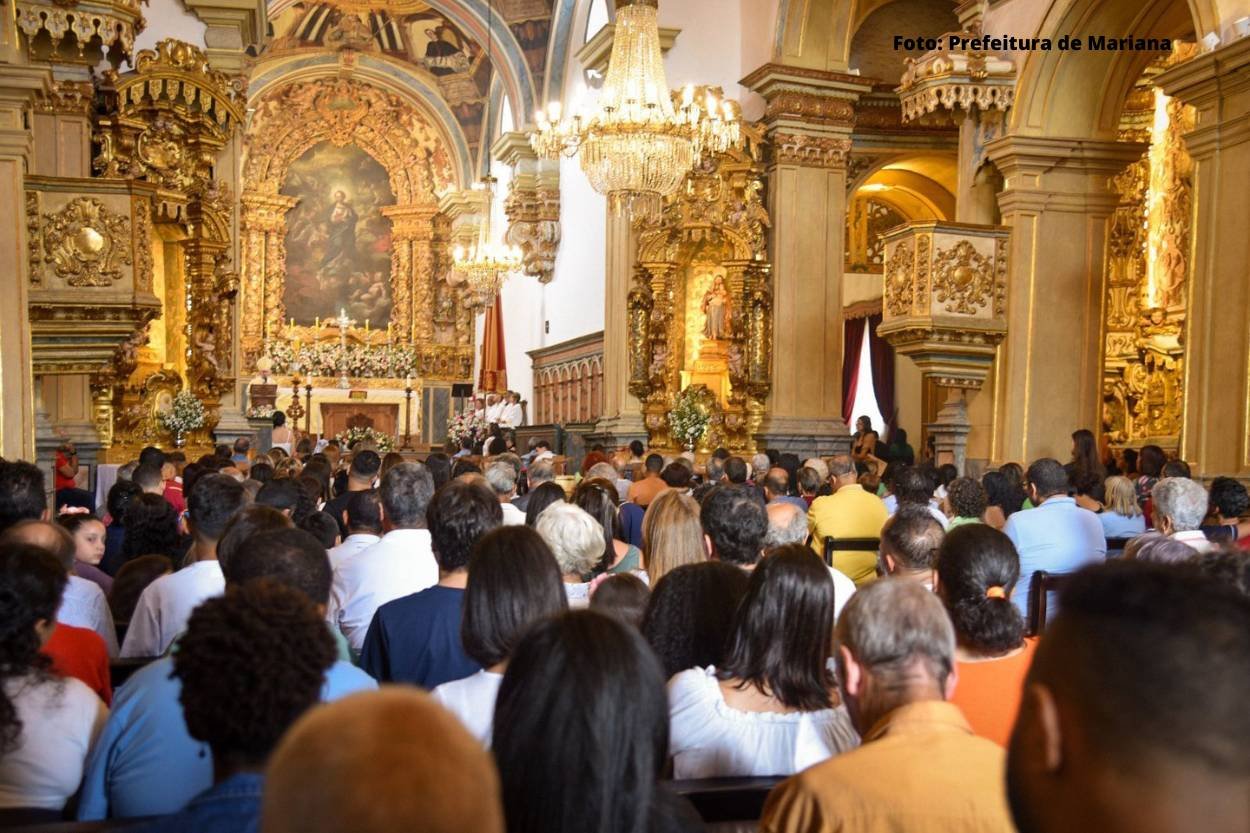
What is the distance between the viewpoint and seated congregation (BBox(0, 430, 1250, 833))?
1199mm

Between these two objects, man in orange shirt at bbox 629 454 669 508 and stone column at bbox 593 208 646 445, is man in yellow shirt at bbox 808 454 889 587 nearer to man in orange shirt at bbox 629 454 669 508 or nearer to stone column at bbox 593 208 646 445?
man in orange shirt at bbox 629 454 669 508

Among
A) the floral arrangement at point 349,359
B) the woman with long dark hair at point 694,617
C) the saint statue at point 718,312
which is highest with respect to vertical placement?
the saint statue at point 718,312

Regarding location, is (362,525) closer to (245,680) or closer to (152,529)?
(152,529)

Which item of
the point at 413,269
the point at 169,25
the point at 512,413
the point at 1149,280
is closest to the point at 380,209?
the point at 413,269

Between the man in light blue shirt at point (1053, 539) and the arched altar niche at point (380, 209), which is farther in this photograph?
the arched altar niche at point (380, 209)

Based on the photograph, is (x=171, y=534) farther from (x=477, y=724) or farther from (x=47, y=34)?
(x=47, y=34)

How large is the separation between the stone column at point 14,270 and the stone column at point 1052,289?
8.70 meters

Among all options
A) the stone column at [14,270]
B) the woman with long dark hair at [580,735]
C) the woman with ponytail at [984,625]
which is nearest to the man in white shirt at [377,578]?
the woman with ponytail at [984,625]

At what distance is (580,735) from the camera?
1930 mm

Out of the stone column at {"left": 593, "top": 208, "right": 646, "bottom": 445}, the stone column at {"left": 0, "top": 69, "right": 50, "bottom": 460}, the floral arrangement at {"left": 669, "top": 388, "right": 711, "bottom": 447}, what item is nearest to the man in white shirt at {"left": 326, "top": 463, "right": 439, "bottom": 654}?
the stone column at {"left": 0, "top": 69, "right": 50, "bottom": 460}

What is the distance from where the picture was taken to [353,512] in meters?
6.12

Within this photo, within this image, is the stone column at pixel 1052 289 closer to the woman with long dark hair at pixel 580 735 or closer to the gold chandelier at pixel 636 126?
the gold chandelier at pixel 636 126

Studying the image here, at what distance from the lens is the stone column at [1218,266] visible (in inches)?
363

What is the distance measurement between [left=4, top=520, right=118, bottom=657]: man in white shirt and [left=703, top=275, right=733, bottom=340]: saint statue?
1314cm
